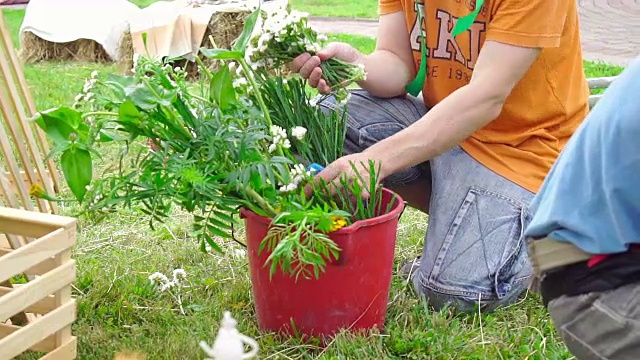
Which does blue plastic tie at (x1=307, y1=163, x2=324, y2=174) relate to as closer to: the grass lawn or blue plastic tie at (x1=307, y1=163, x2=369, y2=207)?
blue plastic tie at (x1=307, y1=163, x2=369, y2=207)

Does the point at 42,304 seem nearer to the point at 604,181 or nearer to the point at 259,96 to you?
the point at 259,96

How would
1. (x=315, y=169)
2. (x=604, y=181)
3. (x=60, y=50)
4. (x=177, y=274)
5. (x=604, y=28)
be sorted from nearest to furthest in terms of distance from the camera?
(x=604, y=181) < (x=315, y=169) < (x=177, y=274) < (x=60, y=50) < (x=604, y=28)

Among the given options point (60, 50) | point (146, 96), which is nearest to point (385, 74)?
point (146, 96)

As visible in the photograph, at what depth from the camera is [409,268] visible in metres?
2.17

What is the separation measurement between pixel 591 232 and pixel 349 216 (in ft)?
2.00

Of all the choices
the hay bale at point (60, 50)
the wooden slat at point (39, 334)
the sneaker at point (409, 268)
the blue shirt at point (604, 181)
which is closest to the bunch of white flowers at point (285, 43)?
the sneaker at point (409, 268)

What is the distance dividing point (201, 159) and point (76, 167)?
0.23 meters

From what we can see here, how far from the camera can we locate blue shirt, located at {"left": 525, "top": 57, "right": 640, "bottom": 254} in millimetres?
1073

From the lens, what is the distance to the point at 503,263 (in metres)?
1.97

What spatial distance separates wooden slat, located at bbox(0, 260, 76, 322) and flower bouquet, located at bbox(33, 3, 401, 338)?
13 centimetres

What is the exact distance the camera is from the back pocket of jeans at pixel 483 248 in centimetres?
196

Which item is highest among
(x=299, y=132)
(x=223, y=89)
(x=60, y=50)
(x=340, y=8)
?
(x=223, y=89)

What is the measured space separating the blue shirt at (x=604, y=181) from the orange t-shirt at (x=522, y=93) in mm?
817

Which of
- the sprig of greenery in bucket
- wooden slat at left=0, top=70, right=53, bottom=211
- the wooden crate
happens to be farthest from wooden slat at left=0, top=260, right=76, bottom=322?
wooden slat at left=0, top=70, right=53, bottom=211
